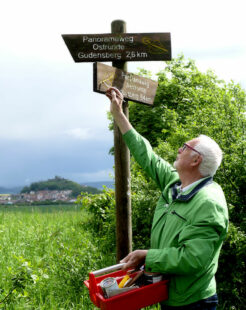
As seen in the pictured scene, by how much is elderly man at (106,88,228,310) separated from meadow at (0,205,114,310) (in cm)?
184

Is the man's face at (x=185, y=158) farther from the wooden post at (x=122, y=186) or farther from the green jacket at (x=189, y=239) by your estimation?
the wooden post at (x=122, y=186)

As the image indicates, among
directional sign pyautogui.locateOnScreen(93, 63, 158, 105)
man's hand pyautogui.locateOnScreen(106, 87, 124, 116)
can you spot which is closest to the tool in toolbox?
man's hand pyautogui.locateOnScreen(106, 87, 124, 116)

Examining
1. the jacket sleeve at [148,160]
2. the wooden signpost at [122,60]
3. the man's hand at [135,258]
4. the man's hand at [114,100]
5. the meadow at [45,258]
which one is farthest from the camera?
the meadow at [45,258]

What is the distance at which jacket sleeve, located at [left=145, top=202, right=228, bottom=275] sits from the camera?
225cm

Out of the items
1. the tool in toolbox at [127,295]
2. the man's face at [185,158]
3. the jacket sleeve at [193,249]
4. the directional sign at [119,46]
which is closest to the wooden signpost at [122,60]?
the directional sign at [119,46]

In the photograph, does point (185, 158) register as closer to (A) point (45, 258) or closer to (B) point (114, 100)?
(B) point (114, 100)

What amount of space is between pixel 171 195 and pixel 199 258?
54 centimetres

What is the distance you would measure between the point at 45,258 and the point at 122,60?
12.1 feet

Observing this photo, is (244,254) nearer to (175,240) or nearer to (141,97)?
(141,97)

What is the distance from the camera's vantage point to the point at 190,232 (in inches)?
89.7

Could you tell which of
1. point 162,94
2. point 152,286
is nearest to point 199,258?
point 152,286

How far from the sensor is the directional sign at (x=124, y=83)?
3.68m

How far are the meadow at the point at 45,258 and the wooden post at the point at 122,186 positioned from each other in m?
0.98

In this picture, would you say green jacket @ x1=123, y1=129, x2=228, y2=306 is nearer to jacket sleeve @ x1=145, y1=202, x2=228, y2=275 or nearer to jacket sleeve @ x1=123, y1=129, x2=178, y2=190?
jacket sleeve @ x1=145, y1=202, x2=228, y2=275
